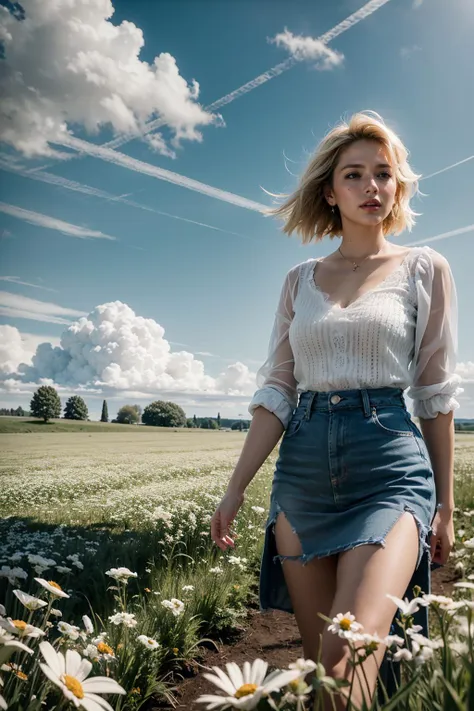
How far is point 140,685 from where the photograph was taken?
2980 millimetres

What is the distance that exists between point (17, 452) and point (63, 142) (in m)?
3.10

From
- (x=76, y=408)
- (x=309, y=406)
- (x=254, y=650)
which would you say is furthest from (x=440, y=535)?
(x=76, y=408)

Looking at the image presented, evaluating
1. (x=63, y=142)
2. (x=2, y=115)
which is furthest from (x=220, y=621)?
(x=63, y=142)

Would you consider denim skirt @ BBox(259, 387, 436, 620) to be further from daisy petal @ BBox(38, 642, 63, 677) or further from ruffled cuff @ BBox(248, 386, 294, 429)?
daisy petal @ BBox(38, 642, 63, 677)

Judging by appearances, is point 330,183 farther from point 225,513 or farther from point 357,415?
point 225,513

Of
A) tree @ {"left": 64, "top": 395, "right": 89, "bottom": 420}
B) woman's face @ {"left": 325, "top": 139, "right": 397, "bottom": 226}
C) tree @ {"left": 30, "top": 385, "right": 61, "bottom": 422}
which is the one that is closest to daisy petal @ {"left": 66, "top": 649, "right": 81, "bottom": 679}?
woman's face @ {"left": 325, "top": 139, "right": 397, "bottom": 226}

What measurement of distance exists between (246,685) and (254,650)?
3277 millimetres

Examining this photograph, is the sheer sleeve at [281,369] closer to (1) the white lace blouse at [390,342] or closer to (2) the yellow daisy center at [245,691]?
(1) the white lace blouse at [390,342]

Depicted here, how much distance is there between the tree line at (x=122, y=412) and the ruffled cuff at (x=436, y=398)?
352cm

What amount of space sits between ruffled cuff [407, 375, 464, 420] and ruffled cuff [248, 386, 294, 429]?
23.3 inches

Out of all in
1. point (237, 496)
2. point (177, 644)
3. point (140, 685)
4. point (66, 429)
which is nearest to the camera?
point (237, 496)

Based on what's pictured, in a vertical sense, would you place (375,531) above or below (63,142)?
below

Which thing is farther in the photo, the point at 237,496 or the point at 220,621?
the point at 220,621

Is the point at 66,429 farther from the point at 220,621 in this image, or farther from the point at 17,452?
the point at 220,621
